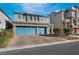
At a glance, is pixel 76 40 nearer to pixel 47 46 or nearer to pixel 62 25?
pixel 62 25

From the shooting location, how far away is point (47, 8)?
17.1 m

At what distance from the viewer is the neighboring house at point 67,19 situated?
18250mm

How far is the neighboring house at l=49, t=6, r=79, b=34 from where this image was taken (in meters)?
18.2

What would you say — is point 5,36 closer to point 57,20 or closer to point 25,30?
point 25,30

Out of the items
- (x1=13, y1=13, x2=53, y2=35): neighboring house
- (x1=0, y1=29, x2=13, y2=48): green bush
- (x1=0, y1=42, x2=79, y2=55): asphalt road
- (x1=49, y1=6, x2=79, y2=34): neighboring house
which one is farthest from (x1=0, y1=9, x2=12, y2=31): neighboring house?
(x1=49, y1=6, x2=79, y2=34): neighboring house

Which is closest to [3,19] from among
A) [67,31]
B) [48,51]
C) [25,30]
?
[25,30]

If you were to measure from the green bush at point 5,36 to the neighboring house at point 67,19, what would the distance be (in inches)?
145

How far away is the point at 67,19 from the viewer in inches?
759

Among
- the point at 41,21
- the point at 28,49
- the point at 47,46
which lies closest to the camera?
the point at 28,49

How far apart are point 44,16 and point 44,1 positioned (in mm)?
1324
